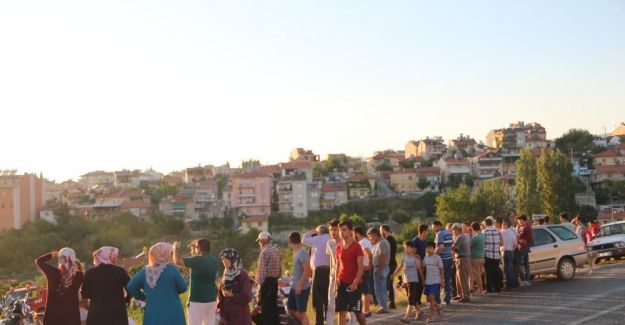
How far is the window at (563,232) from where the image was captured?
621 inches

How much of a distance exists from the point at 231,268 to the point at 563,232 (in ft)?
32.7

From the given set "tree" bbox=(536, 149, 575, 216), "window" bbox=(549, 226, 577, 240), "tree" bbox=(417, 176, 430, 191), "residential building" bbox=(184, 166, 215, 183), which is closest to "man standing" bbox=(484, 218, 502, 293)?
"window" bbox=(549, 226, 577, 240)

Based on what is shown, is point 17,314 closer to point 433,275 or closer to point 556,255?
point 433,275

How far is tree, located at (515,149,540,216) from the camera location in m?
64.9

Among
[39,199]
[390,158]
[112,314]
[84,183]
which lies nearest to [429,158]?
[390,158]

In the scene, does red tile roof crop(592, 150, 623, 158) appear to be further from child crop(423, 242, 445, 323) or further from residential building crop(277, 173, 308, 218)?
child crop(423, 242, 445, 323)

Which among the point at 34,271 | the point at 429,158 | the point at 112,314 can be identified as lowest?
the point at 34,271

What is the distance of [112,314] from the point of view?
746 centimetres

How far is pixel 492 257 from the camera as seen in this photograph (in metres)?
14.3

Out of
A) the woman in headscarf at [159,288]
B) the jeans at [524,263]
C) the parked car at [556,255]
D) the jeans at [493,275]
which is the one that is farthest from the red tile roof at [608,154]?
the woman in headscarf at [159,288]

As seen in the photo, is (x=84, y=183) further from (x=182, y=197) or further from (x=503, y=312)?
(x=503, y=312)

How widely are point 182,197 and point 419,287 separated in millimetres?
97107

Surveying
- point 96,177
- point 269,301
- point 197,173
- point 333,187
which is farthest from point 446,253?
point 96,177

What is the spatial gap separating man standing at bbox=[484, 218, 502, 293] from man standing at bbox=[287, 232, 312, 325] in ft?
18.8
